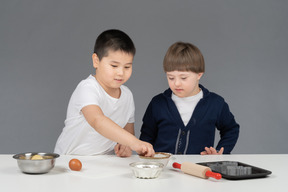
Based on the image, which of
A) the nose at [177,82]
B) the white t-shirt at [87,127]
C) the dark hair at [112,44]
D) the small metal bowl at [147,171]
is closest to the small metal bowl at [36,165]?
the small metal bowl at [147,171]

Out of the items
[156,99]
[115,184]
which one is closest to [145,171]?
[115,184]

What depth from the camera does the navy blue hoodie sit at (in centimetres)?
196

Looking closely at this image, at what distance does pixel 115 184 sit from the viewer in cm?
110

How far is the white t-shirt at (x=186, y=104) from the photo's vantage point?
6.59 feet

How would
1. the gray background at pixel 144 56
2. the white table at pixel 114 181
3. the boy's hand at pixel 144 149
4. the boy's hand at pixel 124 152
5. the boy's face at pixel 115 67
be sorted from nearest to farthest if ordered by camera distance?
the white table at pixel 114 181, the boy's hand at pixel 144 149, the boy's hand at pixel 124 152, the boy's face at pixel 115 67, the gray background at pixel 144 56

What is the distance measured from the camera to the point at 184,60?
1954 mm

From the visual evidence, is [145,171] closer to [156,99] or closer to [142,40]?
[156,99]

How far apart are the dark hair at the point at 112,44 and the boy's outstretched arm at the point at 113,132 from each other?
0.91ft

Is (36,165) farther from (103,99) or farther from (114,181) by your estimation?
(103,99)

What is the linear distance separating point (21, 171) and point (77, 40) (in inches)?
84.8

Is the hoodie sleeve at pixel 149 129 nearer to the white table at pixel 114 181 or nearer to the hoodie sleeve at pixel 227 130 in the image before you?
the hoodie sleeve at pixel 227 130

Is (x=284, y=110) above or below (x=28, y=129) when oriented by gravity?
above

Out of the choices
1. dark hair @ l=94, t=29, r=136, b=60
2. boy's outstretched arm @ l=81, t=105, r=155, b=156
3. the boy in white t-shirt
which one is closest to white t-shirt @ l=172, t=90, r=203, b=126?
the boy in white t-shirt

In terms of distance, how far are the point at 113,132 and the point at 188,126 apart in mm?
627
